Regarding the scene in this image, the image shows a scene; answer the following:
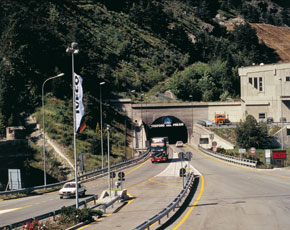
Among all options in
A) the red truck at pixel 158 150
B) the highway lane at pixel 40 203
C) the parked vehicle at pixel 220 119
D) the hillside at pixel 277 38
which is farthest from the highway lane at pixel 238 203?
the hillside at pixel 277 38

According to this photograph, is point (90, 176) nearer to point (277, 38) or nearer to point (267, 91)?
point (267, 91)

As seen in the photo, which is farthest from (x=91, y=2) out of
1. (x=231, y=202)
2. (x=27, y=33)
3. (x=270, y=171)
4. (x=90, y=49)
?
(x=231, y=202)

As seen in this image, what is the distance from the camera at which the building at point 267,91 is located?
93.0 metres

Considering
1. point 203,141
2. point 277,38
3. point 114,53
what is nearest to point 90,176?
point 203,141

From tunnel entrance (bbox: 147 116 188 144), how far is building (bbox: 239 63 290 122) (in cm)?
1665

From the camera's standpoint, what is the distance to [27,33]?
88.8 m

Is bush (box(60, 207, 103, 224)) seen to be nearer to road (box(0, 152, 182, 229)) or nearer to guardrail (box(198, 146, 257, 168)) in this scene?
road (box(0, 152, 182, 229))

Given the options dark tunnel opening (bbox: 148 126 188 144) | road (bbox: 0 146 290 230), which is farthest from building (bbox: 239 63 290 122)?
road (bbox: 0 146 290 230)

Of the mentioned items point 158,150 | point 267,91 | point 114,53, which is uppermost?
point 114,53

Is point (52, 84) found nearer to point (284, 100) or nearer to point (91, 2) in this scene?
point (284, 100)

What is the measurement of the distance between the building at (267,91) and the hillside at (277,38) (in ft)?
232

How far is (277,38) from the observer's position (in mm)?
183000

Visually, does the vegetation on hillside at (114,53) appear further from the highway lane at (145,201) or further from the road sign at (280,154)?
the road sign at (280,154)

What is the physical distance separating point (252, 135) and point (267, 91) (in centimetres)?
1638
